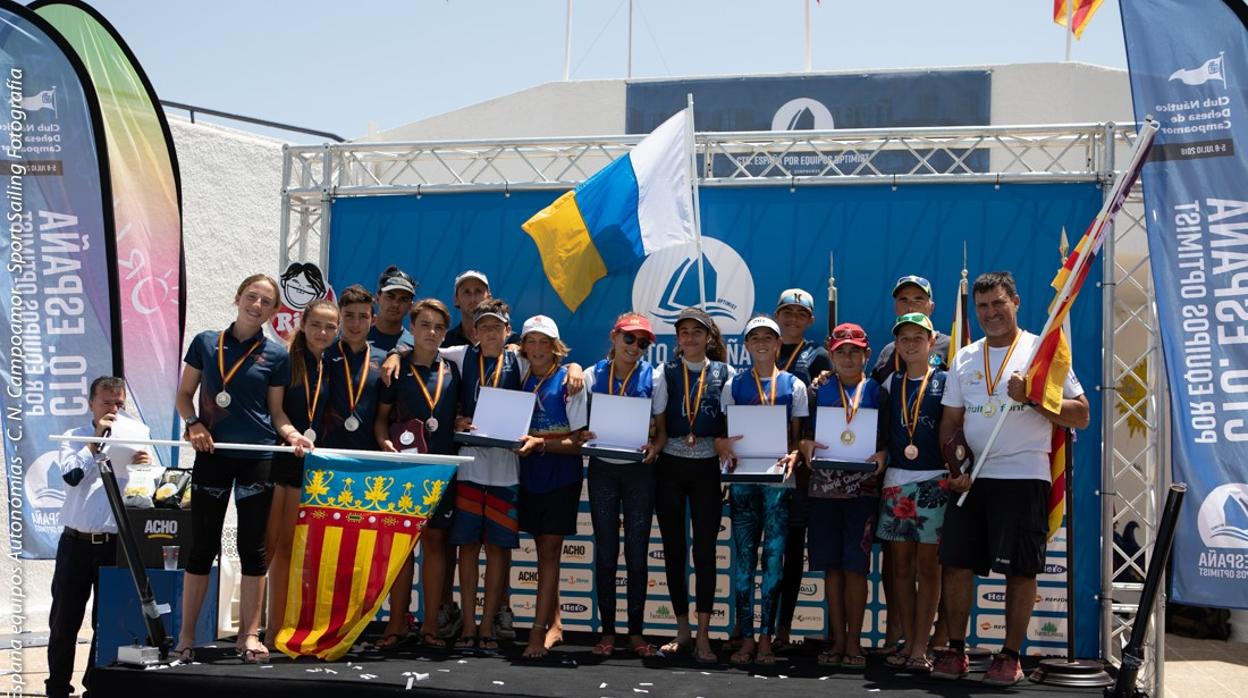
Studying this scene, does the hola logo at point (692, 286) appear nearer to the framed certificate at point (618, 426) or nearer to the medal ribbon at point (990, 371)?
the framed certificate at point (618, 426)

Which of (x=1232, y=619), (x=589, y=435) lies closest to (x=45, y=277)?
(x=589, y=435)

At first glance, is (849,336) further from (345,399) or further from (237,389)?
(237,389)

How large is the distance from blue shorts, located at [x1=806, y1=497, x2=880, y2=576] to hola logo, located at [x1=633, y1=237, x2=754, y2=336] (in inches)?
63.6

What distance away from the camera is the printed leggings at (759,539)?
17.5 ft

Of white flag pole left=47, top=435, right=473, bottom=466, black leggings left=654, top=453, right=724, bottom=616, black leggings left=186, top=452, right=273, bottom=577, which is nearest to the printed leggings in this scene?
black leggings left=654, top=453, right=724, bottom=616

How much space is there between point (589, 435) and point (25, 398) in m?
3.34

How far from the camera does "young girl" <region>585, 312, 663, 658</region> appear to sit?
17.8ft

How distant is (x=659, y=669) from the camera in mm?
5039

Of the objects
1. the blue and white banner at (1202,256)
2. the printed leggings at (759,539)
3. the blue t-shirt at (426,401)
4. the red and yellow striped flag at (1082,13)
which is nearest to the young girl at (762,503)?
the printed leggings at (759,539)

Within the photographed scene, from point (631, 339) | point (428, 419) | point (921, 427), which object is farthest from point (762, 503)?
point (428, 419)

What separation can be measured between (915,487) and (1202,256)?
6.07ft

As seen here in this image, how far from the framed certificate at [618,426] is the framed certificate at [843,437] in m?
0.80

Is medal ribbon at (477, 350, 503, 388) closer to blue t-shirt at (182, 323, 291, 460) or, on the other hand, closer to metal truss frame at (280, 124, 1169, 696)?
blue t-shirt at (182, 323, 291, 460)

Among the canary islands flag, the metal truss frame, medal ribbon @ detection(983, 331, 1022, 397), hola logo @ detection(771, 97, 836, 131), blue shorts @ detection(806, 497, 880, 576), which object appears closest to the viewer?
medal ribbon @ detection(983, 331, 1022, 397)
